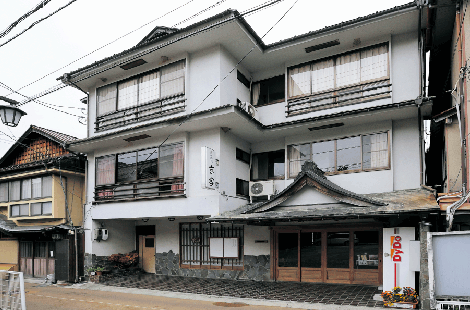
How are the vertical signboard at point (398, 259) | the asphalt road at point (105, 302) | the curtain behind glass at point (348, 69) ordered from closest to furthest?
1. the vertical signboard at point (398, 259)
2. the asphalt road at point (105, 302)
3. the curtain behind glass at point (348, 69)

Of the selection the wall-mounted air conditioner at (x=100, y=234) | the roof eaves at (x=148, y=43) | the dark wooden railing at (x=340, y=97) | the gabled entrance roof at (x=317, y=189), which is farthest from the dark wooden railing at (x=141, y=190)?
the dark wooden railing at (x=340, y=97)

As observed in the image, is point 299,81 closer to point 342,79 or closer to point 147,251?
point 342,79

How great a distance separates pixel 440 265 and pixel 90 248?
1400 centimetres

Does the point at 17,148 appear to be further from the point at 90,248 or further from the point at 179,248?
the point at 179,248

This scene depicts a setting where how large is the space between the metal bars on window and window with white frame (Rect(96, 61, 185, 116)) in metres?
6.08

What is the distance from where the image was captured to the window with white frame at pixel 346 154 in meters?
12.9

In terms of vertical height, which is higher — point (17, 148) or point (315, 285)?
point (17, 148)

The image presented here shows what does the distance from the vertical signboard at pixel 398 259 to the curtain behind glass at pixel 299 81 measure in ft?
21.4

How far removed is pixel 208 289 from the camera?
43.8ft

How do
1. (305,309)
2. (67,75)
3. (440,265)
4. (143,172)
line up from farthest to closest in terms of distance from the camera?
(67,75)
(143,172)
(305,309)
(440,265)

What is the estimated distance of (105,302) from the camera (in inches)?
469

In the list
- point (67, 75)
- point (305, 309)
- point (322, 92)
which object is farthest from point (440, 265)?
point (67, 75)

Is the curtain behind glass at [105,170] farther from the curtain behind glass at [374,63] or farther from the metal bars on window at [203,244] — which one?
the curtain behind glass at [374,63]

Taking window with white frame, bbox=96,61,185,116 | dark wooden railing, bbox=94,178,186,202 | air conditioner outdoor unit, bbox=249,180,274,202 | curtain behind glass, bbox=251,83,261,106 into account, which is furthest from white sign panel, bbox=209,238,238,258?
window with white frame, bbox=96,61,185,116
